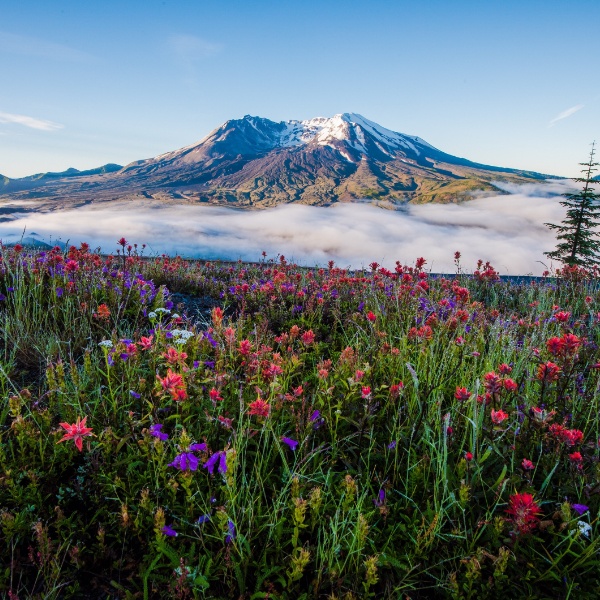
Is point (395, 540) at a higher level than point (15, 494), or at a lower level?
lower

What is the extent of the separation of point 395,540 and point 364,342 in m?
2.59

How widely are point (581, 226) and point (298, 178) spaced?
504ft

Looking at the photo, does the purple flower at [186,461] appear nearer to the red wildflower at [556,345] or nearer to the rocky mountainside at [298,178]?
the red wildflower at [556,345]

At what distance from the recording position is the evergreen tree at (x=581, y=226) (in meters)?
19.5

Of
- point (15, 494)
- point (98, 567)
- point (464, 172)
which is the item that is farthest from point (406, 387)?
point (464, 172)

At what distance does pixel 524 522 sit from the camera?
1757mm

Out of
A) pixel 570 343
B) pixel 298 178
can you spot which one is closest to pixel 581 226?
pixel 570 343

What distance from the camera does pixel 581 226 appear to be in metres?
20.3

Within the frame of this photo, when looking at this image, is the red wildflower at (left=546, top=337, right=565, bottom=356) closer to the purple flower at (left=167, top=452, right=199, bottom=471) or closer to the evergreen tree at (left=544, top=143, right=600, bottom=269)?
the purple flower at (left=167, top=452, right=199, bottom=471)

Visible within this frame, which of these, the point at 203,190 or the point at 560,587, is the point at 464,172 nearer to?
the point at 203,190

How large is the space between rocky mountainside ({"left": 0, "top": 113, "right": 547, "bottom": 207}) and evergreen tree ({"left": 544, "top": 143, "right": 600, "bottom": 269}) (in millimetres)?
112529

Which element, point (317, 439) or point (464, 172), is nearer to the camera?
point (317, 439)

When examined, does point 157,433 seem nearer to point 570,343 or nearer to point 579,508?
point 579,508

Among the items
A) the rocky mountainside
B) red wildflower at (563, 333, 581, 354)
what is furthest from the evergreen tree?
the rocky mountainside
